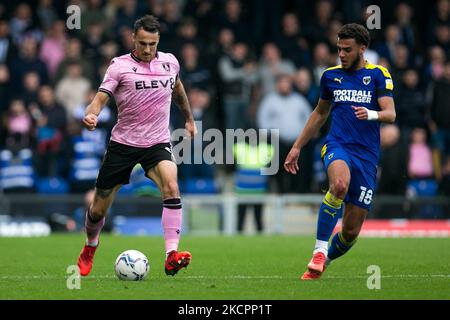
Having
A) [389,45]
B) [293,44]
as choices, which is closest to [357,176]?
[293,44]

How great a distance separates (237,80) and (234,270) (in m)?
9.58

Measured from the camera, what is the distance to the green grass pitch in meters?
9.77

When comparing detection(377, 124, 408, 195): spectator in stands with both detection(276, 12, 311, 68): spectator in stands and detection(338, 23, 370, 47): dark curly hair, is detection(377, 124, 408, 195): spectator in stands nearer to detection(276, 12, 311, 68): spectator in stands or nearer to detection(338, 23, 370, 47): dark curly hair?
detection(276, 12, 311, 68): spectator in stands

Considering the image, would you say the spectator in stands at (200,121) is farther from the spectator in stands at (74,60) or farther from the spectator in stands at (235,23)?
the spectator in stands at (74,60)

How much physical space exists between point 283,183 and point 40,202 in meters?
4.53

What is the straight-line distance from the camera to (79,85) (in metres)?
21.5

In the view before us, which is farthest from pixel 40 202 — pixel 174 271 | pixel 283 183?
pixel 174 271

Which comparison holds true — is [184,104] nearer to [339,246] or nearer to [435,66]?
[339,246]

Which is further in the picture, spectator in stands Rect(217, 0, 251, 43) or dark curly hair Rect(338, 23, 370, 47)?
spectator in stands Rect(217, 0, 251, 43)

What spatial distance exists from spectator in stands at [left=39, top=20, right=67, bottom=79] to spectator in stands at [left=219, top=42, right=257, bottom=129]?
10.9ft

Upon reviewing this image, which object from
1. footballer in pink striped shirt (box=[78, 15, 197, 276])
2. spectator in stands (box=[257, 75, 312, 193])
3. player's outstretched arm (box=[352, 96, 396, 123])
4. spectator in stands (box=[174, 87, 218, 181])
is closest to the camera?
player's outstretched arm (box=[352, 96, 396, 123])

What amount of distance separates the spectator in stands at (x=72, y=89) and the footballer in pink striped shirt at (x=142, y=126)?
10.0 m

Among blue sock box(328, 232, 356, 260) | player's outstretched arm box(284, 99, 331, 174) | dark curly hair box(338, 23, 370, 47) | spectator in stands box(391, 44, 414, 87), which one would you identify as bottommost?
blue sock box(328, 232, 356, 260)

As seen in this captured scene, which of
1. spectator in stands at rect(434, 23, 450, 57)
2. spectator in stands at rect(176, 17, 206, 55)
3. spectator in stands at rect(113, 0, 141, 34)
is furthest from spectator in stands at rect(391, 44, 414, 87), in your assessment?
spectator in stands at rect(113, 0, 141, 34)
